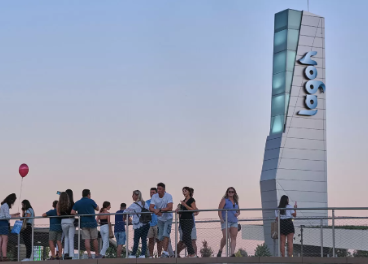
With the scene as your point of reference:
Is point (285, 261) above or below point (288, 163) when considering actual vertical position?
below

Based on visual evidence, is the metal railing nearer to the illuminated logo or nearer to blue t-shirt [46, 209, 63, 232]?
blue t-shirt [46, 209, 63, 232]

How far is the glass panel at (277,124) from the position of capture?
43.5 metres

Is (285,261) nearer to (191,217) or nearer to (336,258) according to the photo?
(336,258)

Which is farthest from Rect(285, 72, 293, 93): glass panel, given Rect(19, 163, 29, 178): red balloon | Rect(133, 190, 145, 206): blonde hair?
Rect(133, 190, 145, 206): blonde hair

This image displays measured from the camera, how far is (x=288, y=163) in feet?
143

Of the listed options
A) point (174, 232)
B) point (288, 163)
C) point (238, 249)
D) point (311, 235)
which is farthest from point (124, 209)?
point (288, 163)

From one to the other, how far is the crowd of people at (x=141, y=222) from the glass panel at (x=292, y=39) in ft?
76.0

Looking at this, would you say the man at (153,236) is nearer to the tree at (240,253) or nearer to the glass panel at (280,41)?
the tree at (240,253)

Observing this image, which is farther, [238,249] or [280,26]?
[280,26]

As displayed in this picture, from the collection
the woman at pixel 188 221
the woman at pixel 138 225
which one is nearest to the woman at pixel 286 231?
the woman at pixel 188 221

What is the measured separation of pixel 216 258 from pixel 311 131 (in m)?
24.8

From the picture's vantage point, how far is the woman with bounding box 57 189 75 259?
21234 mm

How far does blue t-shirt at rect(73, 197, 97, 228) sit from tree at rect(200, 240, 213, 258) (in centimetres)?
276

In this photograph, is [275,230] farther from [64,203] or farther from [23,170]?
[23,170]
